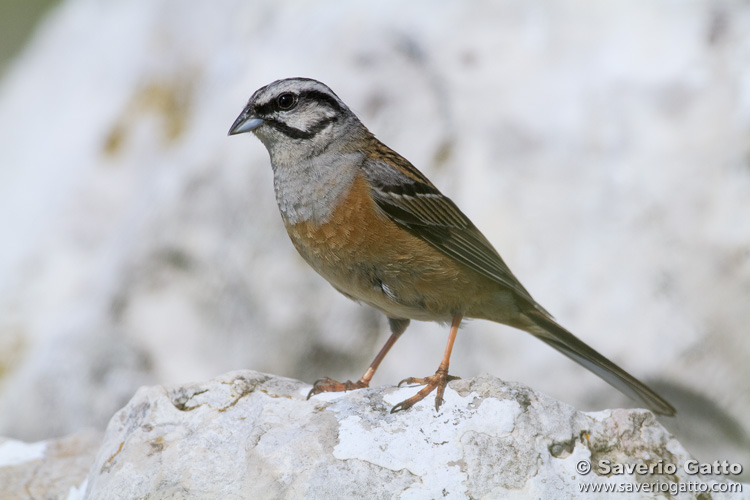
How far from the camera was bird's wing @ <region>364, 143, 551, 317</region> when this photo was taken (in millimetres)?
4539

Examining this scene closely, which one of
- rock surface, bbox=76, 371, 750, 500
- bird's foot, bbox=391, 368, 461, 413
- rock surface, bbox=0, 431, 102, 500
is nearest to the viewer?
rock surface, bbox=76, 371, 750, 500

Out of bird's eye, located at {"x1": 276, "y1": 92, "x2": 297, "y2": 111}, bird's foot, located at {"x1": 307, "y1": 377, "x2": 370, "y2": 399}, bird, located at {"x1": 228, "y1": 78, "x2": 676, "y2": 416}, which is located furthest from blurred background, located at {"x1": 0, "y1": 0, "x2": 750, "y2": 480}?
bird's eye, located at {"x1": 276, "y1": 92, "x2": 297, "y2": 111}

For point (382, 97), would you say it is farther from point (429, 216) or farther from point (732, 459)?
point (732, 459)

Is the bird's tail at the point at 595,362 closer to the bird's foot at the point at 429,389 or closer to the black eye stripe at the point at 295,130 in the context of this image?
the bird's foot at the point at 429,389

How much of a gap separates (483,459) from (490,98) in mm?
3817

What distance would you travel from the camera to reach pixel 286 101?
15.1 ft

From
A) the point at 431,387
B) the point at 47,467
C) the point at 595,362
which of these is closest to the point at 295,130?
the point at 431,387

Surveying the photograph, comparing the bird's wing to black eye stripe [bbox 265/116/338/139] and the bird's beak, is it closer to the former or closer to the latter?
black eye stripe [bbox 265/116/338/139]

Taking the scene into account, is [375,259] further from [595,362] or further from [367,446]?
[595,362]

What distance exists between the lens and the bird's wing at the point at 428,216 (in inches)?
179

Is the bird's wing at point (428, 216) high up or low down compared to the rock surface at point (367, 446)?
up

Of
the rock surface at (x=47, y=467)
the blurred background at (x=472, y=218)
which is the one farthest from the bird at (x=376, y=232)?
the rock surface at (x=47, y=467)

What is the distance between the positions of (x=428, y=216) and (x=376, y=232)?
51 centimetres

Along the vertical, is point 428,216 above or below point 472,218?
below
